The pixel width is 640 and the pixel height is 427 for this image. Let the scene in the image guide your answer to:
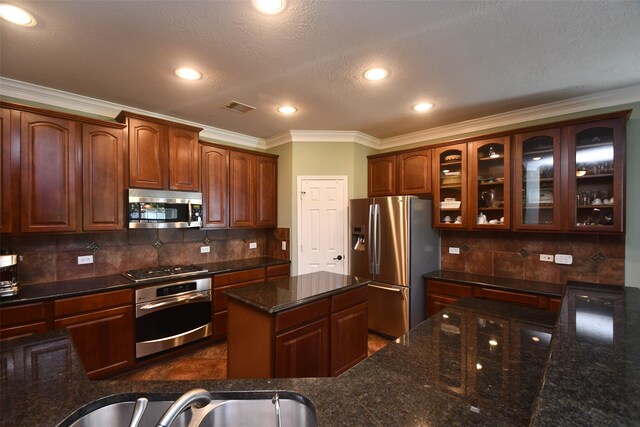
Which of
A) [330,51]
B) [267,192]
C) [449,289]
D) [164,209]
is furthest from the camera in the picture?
[267,192]

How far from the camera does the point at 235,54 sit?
2.01 meters

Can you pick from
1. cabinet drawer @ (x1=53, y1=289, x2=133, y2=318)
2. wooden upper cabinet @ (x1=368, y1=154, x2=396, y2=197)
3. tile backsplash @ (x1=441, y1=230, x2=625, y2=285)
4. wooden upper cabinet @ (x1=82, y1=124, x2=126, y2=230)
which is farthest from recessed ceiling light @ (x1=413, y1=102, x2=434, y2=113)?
cabinet drawer @ (x1=53, y1=289, x2=133, y2=318)

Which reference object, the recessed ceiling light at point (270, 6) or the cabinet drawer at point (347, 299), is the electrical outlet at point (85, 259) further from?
the recessed ceiling light at point (270, 6)

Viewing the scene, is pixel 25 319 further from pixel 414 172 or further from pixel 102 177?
pixel 414 172

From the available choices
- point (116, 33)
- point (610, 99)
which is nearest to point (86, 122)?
point (116, 33)

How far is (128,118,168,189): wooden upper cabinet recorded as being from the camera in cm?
279

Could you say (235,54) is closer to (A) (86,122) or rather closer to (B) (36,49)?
(B) (36,49)

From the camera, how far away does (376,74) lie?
2.28 meters

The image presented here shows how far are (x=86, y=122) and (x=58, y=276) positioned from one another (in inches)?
57.7

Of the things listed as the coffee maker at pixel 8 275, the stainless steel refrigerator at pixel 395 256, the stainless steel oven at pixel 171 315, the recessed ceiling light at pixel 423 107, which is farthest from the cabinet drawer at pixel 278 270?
→ the recessed ceiling light at pixel 423 107

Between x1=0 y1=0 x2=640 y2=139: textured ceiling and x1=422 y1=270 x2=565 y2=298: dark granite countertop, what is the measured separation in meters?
1.82

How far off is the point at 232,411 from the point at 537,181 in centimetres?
327

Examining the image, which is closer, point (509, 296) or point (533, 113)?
point (509, 296)

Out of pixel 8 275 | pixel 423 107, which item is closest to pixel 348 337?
pixel 423 107
